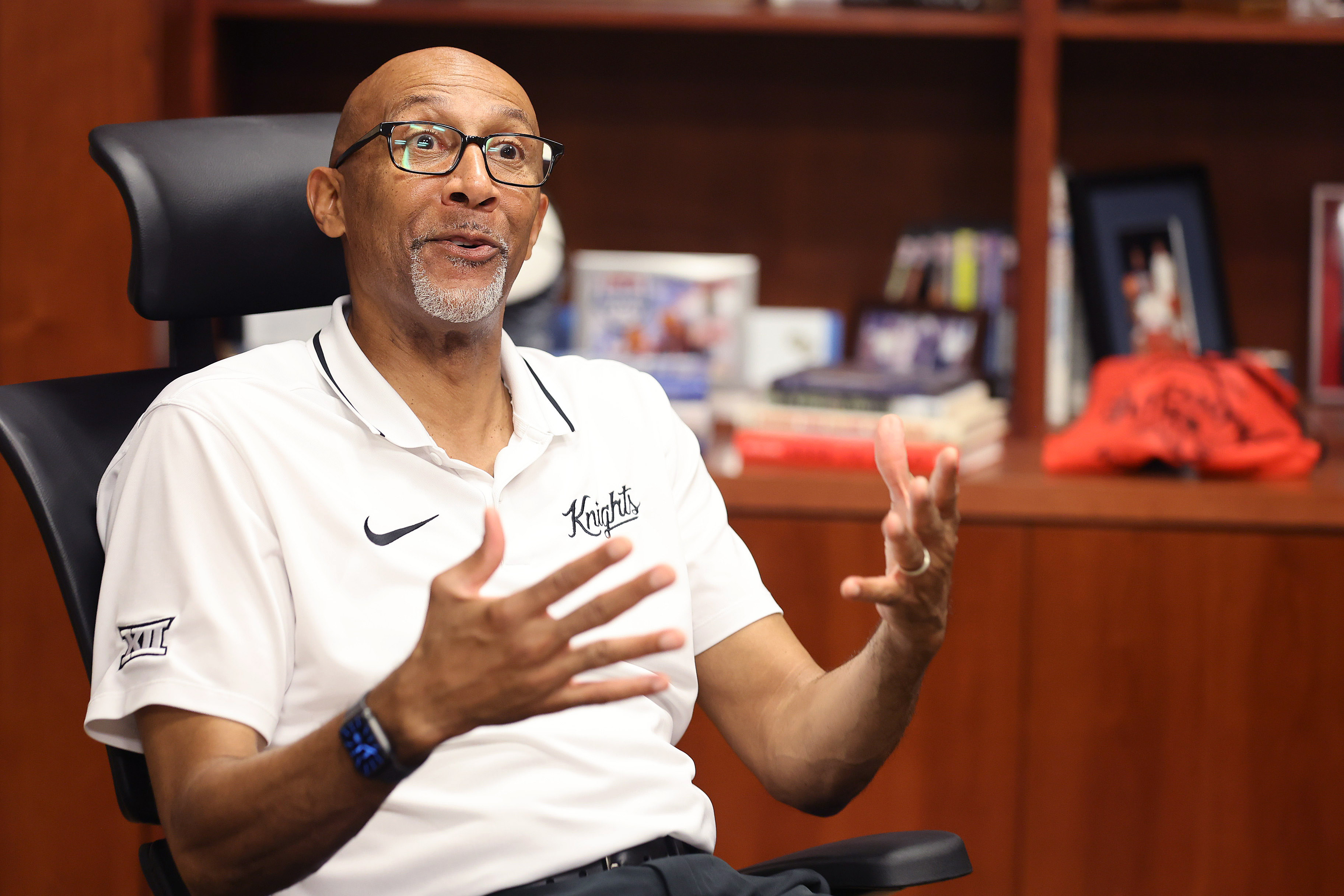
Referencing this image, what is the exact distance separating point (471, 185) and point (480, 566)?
0.56 metres

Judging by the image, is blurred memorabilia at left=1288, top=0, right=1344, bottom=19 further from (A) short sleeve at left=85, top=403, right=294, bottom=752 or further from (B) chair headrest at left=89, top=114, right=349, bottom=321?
(A) short sleeve at left=85, top=403, right=294, bottom=752

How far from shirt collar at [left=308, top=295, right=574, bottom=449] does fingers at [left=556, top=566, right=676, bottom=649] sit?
432mm

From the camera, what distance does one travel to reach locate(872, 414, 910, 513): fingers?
1095 millimetres

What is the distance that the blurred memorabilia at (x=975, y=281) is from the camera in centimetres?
238

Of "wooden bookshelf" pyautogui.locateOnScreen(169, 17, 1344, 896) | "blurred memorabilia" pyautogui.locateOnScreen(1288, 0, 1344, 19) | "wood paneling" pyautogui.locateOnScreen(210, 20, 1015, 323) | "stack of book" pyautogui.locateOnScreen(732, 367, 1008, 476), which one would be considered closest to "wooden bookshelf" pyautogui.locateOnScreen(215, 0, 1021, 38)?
"wooden bookshelf" pyautogui.locateOnScreen(169, 17, 1344, 896)

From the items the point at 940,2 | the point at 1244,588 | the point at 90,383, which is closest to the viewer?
the point at 90,383

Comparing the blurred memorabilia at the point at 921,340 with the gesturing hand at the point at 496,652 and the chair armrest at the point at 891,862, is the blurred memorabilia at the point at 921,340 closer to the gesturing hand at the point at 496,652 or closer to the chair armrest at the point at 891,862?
the chair armrest at the point at 891,862

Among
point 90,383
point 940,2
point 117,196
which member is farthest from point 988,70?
point 90,383

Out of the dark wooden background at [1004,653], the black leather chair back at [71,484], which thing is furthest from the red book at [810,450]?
the black leather chair back at [71,484]

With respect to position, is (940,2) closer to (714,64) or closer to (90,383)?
(714,64)

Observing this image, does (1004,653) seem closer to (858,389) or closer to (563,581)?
(858,389)

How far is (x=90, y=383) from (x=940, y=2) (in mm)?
1537

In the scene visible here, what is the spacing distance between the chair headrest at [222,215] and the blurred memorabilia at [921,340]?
3.89ft

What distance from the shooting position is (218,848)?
0.98m
